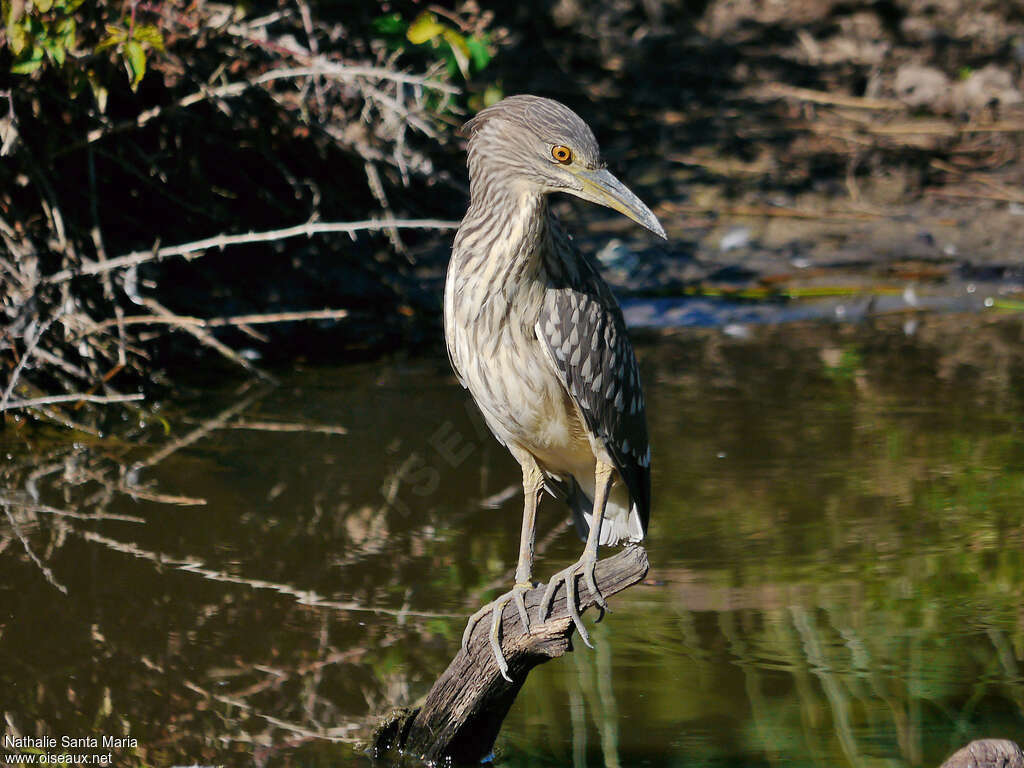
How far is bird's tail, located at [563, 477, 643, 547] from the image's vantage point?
14.1 ft

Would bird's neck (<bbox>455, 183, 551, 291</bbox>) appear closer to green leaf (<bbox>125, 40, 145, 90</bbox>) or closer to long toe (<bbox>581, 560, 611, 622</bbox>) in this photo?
long toe (<bbox>581, 560, 611, 622</bbox>)

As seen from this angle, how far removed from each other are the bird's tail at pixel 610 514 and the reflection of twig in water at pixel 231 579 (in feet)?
1.64

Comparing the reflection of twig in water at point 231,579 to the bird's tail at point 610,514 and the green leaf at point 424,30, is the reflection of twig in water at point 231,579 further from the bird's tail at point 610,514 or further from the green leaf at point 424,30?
the green leaf at point 424,30

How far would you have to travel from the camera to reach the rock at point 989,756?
2885 mm

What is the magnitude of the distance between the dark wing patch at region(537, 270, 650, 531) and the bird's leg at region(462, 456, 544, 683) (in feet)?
0.93

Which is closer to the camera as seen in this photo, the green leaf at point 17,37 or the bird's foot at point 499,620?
the bird's foot at point 499,620

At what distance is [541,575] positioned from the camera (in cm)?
463

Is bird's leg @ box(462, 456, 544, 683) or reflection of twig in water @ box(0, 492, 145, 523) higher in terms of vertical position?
bird's leg @ box(462, 456, 544, 683)

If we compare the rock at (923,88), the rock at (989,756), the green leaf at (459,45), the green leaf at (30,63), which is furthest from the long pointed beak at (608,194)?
the rock at (923,88)

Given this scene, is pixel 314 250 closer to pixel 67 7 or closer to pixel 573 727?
pixel 67 7

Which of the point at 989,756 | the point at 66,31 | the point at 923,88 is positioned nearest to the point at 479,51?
the point at 66,31

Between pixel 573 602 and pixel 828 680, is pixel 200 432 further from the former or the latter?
pixel 828 680

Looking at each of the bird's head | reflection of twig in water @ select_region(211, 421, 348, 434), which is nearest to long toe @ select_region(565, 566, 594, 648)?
the bird's head

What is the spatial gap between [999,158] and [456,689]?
7.20 meters
